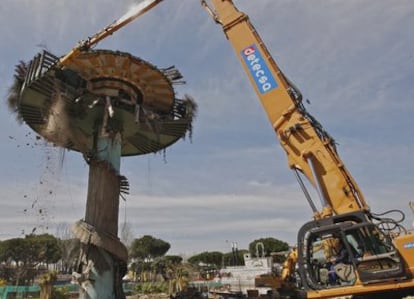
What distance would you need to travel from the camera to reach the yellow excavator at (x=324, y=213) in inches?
311

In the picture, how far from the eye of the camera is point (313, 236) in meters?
8.63

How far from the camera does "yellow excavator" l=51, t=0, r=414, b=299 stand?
7910mm

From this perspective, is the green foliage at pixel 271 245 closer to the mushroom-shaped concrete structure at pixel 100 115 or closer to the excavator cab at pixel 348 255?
the mushroom-shaped concrete structure at pixel 100 115

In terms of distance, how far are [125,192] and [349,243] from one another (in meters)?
12.0

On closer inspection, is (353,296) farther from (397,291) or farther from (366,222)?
(366,222)

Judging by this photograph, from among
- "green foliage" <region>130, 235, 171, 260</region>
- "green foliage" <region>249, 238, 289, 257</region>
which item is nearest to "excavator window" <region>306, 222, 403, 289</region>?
"green foliage" <region>249, 238, 289, 257</region>

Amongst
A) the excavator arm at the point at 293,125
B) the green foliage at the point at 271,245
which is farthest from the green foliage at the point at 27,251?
the excavator arm at the point at 293,125

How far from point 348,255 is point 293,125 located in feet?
14.8

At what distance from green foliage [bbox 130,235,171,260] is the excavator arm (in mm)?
77726

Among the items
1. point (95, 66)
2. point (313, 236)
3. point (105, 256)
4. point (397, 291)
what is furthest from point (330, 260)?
point (95, 66)

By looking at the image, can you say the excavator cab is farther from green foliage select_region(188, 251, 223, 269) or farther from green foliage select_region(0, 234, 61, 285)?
green foliage select_region(188, 251, 223, 269)

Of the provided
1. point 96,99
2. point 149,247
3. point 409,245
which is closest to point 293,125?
point 409,245

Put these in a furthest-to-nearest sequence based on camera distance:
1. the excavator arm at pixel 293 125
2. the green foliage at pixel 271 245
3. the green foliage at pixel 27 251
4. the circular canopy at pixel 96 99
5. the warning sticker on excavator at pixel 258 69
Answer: the green foliage at pixel 271 245, the green foliage at pixel 27 251, the circular canopy at pixel 96 99, the warning sticker on excavator at pixel 258 69, the excavator arm at pixel 293 125

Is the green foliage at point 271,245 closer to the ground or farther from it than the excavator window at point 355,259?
farther from it
